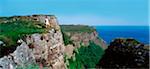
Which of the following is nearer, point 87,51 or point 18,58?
point 18,58

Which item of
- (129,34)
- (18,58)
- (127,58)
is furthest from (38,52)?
(129,34)

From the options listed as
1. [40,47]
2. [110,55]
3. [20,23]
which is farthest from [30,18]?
[110,55]

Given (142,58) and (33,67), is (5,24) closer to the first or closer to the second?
(33,67)

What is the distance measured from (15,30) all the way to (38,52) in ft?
7.77

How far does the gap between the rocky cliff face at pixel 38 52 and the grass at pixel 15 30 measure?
317 millimetres

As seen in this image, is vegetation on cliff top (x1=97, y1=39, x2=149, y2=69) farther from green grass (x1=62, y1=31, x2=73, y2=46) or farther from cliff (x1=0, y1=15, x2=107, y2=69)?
green grass (x1=62, y1=31, x2=73, y2=46)

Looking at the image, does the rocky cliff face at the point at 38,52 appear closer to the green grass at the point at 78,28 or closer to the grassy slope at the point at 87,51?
the grassy slope at the point at 87,51

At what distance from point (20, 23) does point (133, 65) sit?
2023 cm

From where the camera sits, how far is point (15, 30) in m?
24.8

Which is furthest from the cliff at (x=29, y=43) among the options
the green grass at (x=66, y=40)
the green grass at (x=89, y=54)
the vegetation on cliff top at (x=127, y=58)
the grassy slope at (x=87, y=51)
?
the grassy slope at (x=87, y=51)

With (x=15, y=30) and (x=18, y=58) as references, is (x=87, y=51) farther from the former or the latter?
(x=18, y=58)

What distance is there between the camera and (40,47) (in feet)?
76.9

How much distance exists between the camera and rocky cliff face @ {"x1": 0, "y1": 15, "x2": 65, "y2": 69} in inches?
754

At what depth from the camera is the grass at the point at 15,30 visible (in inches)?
811
